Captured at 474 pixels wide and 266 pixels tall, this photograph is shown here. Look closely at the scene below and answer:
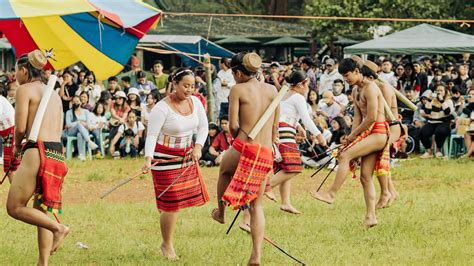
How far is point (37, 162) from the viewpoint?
27.6 feet

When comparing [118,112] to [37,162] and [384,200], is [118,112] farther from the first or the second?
[37,162]

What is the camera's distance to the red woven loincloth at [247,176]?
867cm

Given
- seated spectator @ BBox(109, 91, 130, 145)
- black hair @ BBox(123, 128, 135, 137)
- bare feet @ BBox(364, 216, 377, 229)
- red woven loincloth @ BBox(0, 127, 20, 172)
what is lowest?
black hair @ BBox(123, 128, 135, 137)

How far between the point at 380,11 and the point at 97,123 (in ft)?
45.8

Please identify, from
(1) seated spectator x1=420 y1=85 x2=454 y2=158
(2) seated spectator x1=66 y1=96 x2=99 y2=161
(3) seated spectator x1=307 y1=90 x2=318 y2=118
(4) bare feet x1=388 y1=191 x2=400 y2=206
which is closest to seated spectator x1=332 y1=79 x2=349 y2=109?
(3) seated spectator x1=307 y1=90 x2=318 y2=118

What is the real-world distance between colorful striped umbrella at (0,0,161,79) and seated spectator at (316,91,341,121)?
4.46 metres

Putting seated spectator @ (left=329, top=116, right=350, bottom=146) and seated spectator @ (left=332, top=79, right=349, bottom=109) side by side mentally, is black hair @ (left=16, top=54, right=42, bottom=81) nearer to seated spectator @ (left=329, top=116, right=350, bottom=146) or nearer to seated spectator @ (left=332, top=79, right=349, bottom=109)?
seated spectator @ (left=329, top=116, right=350, bottom=146)

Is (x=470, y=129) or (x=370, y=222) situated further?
(x=470, y=129)

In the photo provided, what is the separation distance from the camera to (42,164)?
8.41 m

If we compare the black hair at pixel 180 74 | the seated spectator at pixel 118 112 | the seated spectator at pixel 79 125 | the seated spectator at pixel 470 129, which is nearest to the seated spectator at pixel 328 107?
the seated spectator at pixel 470 129

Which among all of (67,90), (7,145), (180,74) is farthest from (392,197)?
(67,90)

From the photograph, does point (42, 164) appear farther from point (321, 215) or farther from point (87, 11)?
point (87, 11)

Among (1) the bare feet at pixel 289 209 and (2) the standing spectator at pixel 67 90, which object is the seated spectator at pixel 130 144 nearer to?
(2) the standing spectator at pixel 67 90

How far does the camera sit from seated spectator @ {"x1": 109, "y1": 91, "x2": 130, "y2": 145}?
65.9ft
